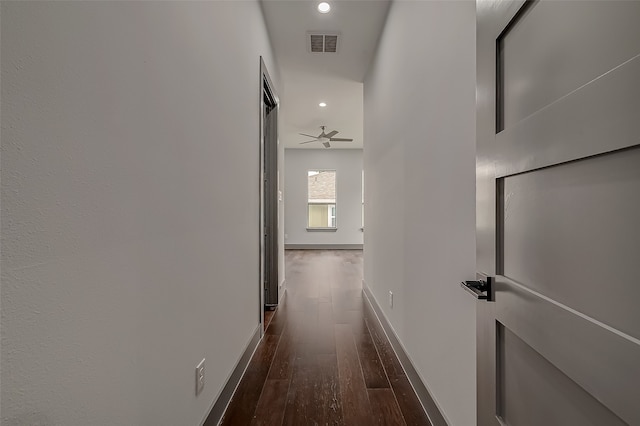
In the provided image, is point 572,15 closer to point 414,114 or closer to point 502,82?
point 502,82

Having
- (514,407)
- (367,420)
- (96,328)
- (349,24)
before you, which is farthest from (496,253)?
(349,24)

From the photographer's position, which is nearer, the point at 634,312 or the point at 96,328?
the point at 634,312

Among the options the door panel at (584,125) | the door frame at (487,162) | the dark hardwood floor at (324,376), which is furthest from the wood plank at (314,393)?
the door panel at (584,125)

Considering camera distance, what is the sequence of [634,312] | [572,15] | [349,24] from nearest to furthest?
[634,312]
[572,15]
[349,24]

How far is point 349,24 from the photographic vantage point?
2980 millimetres

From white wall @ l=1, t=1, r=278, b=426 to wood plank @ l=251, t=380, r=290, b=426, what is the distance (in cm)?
29

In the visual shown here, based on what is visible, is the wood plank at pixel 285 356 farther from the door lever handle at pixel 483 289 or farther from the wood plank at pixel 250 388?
the door lever handle at pixel 483 289

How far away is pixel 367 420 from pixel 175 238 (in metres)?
1.31

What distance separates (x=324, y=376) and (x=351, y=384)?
0.19 meters

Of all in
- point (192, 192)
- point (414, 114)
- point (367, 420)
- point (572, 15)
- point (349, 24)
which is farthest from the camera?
point (349, 24)

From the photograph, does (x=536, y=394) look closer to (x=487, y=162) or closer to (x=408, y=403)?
(x=487, y=162)

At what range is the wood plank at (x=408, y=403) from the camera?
1559 mm

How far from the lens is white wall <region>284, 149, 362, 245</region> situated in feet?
28.8

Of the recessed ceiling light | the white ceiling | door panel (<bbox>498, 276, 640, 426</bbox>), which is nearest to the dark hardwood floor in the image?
door panel (<bbox>498, 276, 640, 426</bbox>)
